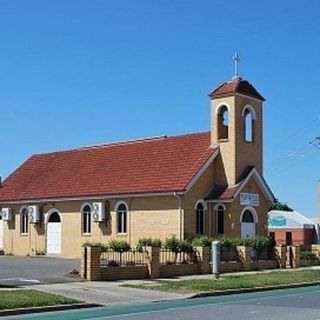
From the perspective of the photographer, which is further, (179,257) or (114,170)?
(114,170)

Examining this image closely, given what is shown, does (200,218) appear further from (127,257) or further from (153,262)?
(153,262)

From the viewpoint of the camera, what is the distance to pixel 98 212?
41.2m

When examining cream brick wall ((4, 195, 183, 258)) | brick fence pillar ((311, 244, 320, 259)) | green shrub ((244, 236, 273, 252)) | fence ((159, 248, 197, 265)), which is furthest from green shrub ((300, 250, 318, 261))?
fence ((159, 248, 197, 265))

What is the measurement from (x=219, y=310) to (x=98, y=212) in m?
24.0

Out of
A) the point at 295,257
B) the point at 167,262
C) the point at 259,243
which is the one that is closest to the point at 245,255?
the point at 259,243

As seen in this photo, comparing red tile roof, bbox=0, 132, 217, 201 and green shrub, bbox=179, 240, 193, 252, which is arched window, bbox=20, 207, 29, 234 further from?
green shrub, bbox=179, 240, 193, 252

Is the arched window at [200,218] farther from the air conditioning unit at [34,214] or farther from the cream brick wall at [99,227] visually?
the air conditioning unit at [34,214]

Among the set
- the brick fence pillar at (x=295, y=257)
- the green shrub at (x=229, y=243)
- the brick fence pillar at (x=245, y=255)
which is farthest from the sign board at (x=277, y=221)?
the brick fence pillar at (x=245, y=255)

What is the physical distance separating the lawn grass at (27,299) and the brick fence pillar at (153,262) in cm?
805

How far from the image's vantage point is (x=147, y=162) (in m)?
41.7

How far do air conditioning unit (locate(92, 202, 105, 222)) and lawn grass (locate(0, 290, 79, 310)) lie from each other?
2050cm

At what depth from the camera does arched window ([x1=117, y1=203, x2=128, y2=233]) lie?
133 feet

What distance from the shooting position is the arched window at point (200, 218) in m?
38.5

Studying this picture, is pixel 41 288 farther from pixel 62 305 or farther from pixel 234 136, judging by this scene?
pixel 234 136
